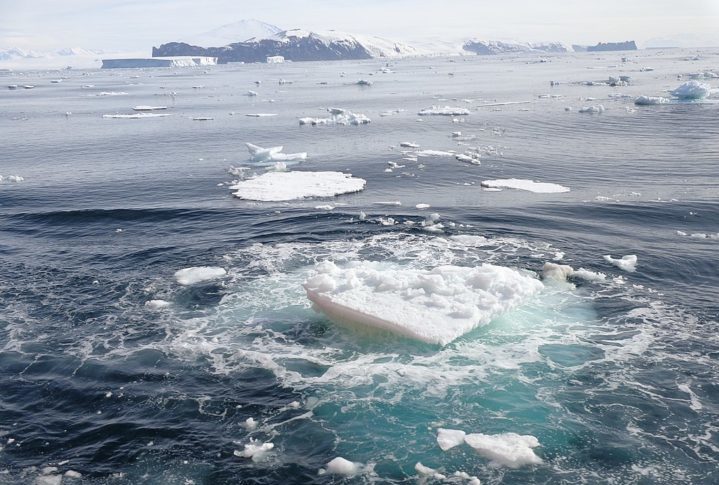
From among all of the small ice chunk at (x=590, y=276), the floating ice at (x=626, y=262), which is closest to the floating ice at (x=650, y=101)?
the floating ice at (x=626, y=262)

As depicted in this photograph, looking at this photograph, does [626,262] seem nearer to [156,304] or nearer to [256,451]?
[256,451]

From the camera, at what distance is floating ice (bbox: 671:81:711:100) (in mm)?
64750

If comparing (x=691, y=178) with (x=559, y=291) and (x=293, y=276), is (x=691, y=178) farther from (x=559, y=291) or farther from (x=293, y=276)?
(x=293, y=276)

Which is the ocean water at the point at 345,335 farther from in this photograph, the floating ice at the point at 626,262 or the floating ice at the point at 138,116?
the floating ice at the point at 138,116

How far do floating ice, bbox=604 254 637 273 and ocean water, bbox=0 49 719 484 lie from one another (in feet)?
1.22

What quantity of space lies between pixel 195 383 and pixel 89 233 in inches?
651

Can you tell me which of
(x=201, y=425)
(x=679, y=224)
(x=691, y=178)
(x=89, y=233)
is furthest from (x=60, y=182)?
(x=691, y=178)

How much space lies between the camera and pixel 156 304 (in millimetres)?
20141

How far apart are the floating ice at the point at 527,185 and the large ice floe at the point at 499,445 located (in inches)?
920

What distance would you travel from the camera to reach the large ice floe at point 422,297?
16948 millimetres

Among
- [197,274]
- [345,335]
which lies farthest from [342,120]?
[345,335]

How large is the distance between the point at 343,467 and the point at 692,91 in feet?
225

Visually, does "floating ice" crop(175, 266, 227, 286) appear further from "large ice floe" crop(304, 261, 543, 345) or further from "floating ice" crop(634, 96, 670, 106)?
"floating ice" crop(634, 96, 670, 106)

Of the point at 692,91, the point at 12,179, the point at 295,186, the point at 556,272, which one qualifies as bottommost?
the point at 556,272
